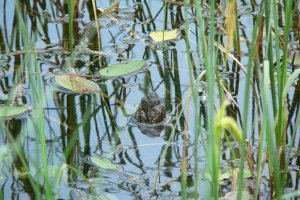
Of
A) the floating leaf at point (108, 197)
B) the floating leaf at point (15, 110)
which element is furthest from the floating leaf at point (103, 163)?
the floating leaf at point (15, 110)

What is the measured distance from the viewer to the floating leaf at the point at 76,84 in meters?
2.76

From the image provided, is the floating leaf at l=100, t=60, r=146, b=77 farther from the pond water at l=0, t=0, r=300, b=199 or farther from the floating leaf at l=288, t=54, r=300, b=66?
the floating leaf at l=288, t=54, r=300, b=66

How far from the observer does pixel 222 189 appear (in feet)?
7.04

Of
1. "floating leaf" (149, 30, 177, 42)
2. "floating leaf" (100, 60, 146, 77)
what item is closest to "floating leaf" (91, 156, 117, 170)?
"floating leaf" (100, 60, 146, 77)

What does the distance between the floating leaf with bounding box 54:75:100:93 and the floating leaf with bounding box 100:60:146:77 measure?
3.6 inches

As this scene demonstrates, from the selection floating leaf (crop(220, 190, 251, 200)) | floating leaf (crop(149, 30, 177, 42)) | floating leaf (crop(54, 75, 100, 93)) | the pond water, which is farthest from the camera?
floating leaf (crop(149, 30, 177, 42))

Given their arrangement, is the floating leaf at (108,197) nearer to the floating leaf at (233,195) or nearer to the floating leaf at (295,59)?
the floating leaf at (233,195)

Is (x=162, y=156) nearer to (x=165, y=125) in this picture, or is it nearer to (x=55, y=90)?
(x=165, y=125)

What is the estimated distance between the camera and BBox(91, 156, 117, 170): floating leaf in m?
2.23

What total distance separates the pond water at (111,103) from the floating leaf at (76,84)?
0.02 metres

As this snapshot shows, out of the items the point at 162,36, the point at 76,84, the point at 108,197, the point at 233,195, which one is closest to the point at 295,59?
the point at 162,36

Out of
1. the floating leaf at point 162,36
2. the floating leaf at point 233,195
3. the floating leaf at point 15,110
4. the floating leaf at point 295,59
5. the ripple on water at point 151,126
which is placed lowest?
the floating leaf at point 233,195

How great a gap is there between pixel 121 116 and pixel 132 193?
1.74 feet

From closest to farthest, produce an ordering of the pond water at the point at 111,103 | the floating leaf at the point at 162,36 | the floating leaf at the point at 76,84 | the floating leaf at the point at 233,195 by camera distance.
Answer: the floating leaf at the point at 233,195, the pond water at the point at 111,103, the floating leaf at the point at 76,84, the floating leaf at the point at 162,36
